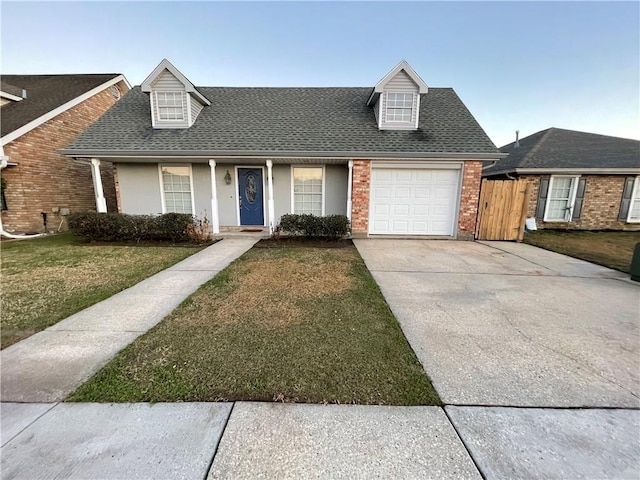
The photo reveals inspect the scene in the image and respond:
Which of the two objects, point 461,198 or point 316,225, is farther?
point 461,198

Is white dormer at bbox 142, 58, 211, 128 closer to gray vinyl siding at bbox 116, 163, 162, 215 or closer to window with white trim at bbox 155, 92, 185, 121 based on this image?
window with white trim at bbox 155, 92, 185, 121

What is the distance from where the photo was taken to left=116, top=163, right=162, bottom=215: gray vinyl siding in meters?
10.3

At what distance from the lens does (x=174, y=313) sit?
3674mm

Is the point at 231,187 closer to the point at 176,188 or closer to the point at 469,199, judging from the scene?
the point at 176,188

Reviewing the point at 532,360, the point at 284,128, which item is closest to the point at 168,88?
the point at 284,128

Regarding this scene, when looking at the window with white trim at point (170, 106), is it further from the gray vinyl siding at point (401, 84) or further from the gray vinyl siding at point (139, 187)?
the gray vinyl siding at point (401, 84)

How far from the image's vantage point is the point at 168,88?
9953 mm

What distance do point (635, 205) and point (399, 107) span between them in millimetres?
12012

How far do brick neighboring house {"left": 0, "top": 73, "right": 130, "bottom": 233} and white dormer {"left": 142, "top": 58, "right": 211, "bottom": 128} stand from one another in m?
4.14

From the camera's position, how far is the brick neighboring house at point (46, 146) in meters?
9.61

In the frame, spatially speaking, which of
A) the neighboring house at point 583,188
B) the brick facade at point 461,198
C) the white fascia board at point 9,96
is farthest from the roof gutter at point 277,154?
the white fascia board at point 9,96

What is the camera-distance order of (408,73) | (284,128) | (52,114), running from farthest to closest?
1. (52,114)
2. (284,128)
3. (408,73)

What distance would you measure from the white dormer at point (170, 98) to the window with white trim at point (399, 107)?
7.42m

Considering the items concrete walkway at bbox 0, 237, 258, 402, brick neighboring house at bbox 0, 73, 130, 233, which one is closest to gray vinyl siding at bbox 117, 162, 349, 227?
brick neighboring house at bbox 0, 73, 130, 233
